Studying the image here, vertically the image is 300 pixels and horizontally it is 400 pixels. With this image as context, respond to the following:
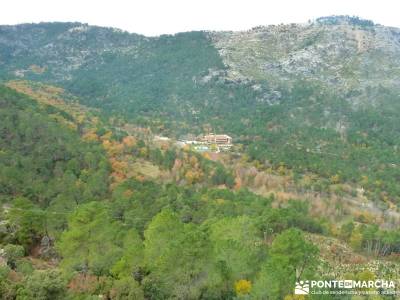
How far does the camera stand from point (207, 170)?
256ft

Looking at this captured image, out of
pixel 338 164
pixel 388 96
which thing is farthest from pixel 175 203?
pixel 388 96

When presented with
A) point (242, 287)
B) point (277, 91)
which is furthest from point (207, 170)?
point (277, 91)

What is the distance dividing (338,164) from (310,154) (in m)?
7.75

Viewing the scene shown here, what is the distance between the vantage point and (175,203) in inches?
2094

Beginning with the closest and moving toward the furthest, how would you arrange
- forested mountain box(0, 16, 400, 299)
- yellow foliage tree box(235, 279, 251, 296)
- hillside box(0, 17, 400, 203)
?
1. yellow foliage tree box(235, 279, 251, 296)
2. forested mountain box(0, 16, 400, 299)
3. hillside box(0, 17, 400, 203)

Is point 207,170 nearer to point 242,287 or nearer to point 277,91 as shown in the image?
point 242,287

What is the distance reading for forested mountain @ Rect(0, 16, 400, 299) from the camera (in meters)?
28.5

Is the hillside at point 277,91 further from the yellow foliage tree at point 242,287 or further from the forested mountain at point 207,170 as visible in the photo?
the yellow foliage tree at point 242,287

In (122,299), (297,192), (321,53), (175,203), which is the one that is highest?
(321,53)

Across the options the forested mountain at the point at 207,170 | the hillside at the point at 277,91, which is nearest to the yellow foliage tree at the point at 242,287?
the forested mountain at the point at 207,170

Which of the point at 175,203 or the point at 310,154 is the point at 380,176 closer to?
the point at 310,154

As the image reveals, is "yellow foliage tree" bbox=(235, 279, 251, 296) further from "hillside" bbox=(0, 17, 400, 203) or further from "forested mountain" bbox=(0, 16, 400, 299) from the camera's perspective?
"hillside" bbox=(0, 17, 400, 203)

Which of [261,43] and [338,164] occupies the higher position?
[261,43]

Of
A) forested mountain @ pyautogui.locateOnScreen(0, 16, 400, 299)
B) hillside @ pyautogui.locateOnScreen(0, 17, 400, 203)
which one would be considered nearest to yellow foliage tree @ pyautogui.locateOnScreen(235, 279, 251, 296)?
forested mountain @ pyautogui.locateOnScreen(0, 16, 400, 299)
